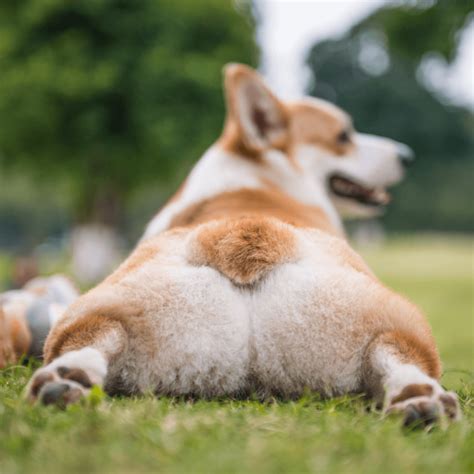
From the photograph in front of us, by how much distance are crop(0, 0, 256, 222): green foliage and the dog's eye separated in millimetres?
8955

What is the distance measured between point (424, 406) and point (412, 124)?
33701 mm

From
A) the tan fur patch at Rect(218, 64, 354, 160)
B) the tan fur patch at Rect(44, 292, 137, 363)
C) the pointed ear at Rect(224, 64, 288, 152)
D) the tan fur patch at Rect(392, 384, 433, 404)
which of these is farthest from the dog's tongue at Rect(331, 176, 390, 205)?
the tan fur patch at Rect(392, 384, 433, 404)

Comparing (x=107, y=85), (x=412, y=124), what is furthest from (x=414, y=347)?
(x=412, y=124)

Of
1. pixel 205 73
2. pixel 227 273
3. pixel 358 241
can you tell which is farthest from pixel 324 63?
pixel 227 273

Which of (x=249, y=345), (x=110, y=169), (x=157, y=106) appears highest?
(x=157, y=106)

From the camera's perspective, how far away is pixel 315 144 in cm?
445

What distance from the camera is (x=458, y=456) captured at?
161 centimetres

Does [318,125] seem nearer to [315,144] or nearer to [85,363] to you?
[315,144]

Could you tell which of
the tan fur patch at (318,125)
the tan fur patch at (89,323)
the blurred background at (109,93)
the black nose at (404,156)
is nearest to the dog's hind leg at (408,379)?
the tan fur patch at (89,323)

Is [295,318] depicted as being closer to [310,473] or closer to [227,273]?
[227,273]

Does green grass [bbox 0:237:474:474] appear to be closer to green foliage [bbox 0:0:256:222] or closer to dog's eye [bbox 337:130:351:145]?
dog's eye [bbox 337:130:351:145]

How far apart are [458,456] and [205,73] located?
41.8ft

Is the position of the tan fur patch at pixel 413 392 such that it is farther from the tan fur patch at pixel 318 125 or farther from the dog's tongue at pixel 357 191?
the dog's tongue at pixel 357 191

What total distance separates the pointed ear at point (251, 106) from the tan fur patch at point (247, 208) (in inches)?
18.6
